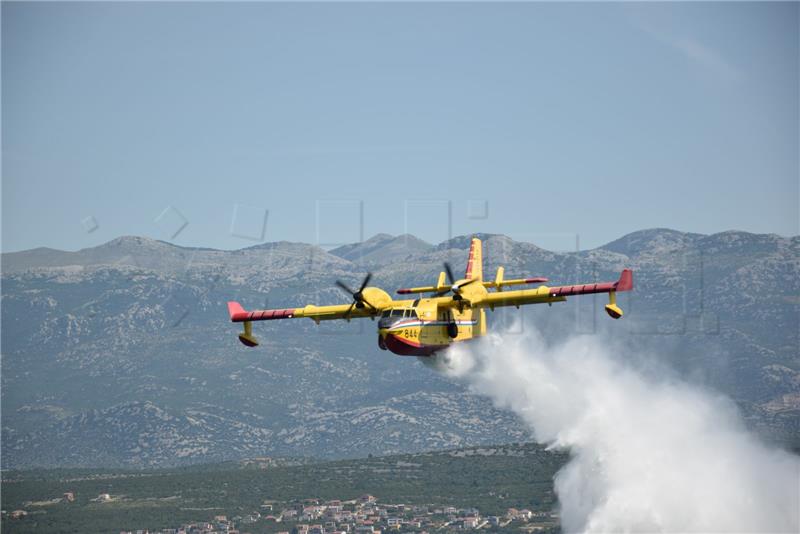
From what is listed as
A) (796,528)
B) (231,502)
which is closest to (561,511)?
(796,528)

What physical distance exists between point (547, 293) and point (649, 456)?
3317cm

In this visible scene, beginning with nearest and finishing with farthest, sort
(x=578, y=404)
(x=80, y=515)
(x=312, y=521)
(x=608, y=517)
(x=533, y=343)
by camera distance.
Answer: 1. (x=533, y=343)
2. (x=578, y=404)
3. (x=608, y=517)
4. (x=312, y=521)
5. (x=80, y=515)

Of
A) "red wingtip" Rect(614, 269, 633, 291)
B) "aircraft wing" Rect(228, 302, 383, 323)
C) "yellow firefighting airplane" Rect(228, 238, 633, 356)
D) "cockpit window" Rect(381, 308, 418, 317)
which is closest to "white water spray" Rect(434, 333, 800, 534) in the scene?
"yellow firefighting airplane" Rect(228, 238, 633, 356)

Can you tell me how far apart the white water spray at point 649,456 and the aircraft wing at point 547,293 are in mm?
18254

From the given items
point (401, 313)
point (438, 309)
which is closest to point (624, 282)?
point (438, 309)

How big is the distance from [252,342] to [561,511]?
43854 millimetres

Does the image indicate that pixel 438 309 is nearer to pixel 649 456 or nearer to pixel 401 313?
pixel 401 313

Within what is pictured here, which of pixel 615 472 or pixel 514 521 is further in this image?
pixel 514 521

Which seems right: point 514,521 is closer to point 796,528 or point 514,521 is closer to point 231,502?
point 231,502

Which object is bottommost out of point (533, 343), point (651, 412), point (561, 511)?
point (561, 511)

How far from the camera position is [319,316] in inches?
2879

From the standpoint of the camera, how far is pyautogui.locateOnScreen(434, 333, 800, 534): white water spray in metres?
89.9

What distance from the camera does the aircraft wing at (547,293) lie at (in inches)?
2625

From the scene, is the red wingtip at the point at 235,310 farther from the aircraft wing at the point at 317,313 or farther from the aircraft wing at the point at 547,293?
the aircraft wing at the point at 547,293
